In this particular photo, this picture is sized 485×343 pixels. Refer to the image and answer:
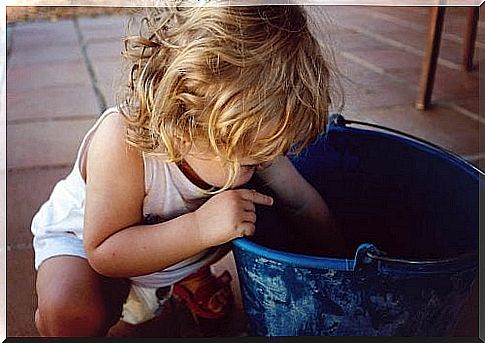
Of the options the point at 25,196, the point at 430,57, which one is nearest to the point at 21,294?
the point at 25,196

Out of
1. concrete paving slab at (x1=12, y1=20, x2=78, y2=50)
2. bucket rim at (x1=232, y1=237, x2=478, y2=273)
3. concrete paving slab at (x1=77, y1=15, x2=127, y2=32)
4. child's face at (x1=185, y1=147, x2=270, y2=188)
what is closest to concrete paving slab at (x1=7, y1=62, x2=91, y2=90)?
concrete paving slab at (x1=12, y1=20, x2=78, y2=50)

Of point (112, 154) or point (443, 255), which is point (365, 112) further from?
point (112, 154)

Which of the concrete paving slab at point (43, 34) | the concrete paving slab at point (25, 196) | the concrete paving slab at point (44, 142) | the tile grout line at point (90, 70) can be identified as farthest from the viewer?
the concrete paving slab at point (43, 34)

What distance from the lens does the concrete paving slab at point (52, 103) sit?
1.37m

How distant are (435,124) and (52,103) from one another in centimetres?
71

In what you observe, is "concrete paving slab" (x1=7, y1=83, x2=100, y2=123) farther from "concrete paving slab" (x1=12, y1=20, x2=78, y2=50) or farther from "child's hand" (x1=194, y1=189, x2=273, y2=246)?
"child's hand" (x1=194, y1=189, x2=273, y2=246)

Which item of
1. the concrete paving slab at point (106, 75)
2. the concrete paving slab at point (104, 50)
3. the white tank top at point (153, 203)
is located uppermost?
the white tank top at point (153, 203)

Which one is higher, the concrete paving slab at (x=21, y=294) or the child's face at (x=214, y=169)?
the child's face at (x=214, y=169)

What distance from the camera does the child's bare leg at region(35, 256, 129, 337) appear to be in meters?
0.77

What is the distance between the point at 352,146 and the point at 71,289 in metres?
0.35

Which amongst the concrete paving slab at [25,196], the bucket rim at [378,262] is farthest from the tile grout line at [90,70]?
the bucket rim at [378,262]

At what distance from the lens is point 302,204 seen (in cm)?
84

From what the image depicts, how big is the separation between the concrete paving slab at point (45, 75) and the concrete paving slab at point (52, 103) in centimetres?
1

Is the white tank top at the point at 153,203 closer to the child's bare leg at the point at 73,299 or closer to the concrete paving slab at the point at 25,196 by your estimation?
the child's bare leg at the point at 73,299
